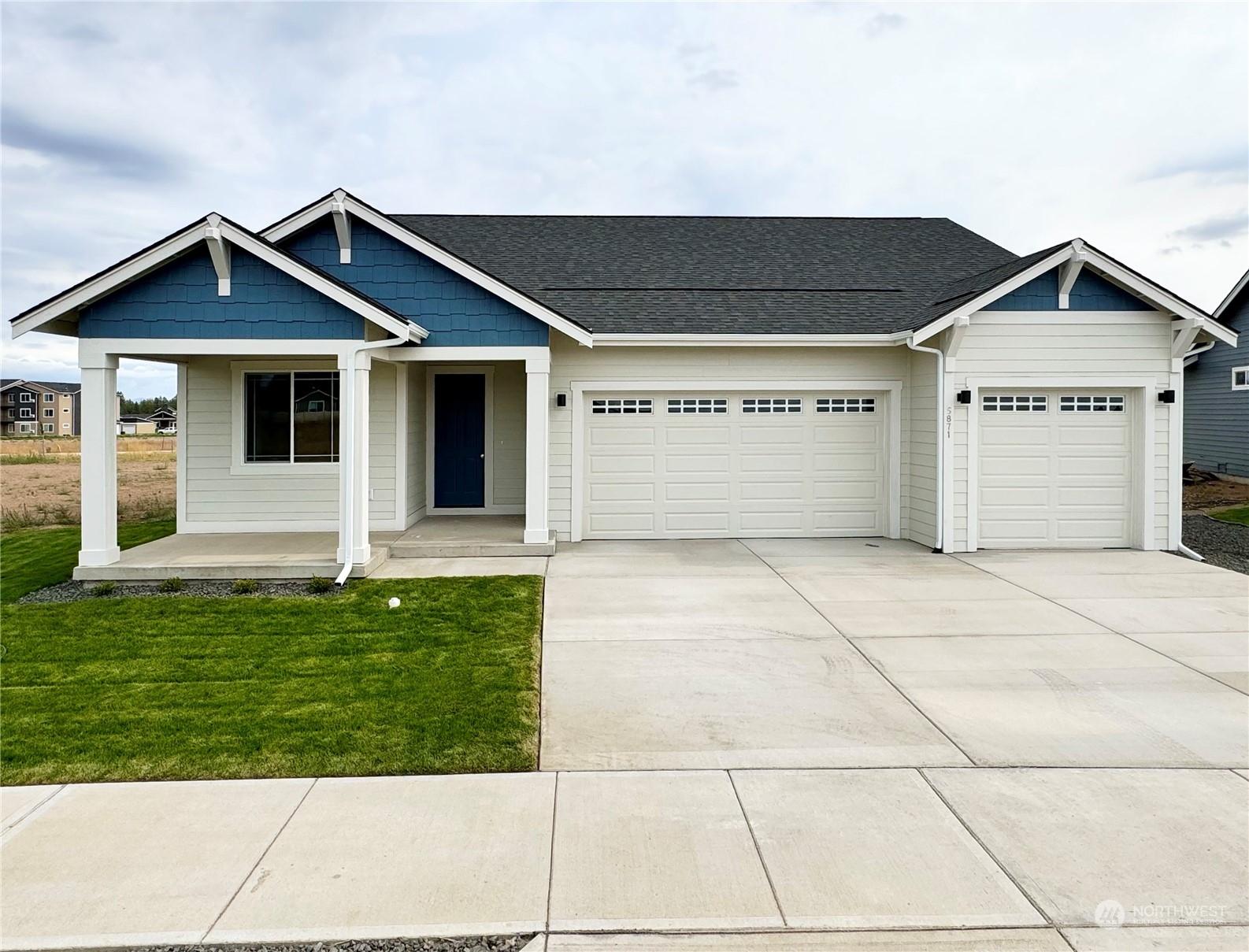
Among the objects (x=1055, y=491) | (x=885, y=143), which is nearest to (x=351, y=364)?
(x=1055, y=491)

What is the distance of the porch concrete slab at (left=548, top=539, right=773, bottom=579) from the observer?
33.6ft

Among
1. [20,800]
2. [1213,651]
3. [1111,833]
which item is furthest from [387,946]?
[1213,651]

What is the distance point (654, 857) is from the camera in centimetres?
379

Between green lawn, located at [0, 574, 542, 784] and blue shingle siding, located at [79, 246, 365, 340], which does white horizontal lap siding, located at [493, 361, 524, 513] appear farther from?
green lawn, located at [0, 574, 542, 784]

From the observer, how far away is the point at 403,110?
18.3 m

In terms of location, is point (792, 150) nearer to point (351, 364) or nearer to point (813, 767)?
point (351, 364)

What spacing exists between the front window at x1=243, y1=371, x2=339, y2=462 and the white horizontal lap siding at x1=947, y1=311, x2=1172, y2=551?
8.79 m

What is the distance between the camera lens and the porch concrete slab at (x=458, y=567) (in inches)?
394

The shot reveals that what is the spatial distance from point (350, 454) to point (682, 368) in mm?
5132

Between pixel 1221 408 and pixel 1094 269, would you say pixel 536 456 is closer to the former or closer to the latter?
pixel 1094 269

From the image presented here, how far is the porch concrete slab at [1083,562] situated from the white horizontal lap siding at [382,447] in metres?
8.03

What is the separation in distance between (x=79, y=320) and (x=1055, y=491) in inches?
498

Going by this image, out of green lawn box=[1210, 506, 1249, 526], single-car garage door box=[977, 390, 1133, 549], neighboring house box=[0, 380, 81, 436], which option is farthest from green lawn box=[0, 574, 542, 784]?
neighboring house box=[0, 380, 81, 436]

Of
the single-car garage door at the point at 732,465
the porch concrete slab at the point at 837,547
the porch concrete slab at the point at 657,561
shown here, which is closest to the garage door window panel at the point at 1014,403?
the single-car garage door at the point at 732,465
